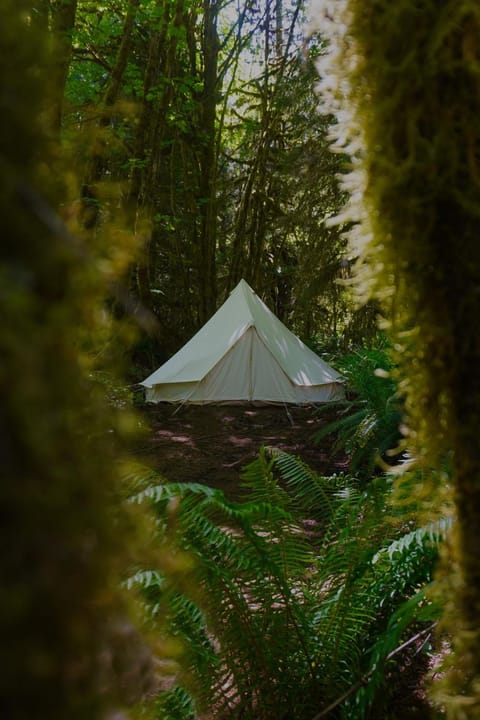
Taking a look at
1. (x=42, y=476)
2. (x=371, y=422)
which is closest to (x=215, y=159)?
(x=371, y=422)

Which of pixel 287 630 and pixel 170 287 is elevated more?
pixel 170 287

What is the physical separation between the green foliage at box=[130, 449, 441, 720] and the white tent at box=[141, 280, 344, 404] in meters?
6.78

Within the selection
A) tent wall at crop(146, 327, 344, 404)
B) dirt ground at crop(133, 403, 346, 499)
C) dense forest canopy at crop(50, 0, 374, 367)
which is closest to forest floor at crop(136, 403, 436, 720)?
dirt ground at crop(133, 403, 346, 499)

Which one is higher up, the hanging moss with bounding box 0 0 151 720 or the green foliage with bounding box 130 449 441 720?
the hanging moss with bounding box 0 0 151 720

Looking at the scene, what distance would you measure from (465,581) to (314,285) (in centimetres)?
875

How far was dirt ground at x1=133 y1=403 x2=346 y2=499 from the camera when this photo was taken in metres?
6.05

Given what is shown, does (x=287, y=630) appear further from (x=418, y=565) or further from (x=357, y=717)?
(x=418, y=565)

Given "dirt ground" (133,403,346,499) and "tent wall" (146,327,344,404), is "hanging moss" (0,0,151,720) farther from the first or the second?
"tent wall" (146,327,344,404)

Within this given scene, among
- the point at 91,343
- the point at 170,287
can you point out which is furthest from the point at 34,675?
the point at 170,287

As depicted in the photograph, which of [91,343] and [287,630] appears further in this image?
[287,630]

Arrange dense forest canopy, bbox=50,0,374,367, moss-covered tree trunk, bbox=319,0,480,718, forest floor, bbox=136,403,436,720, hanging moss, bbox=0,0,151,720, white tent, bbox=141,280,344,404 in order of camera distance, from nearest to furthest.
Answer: hanging moss, bbox=0,0,151,720 < moss-covered tree trunk, bbox=319,0,480,718 < forest floor, bbox=136,403,436,720 < white tent, bbox=141,280,344,404 < dense forest canopy, bbox=50,0,374,367

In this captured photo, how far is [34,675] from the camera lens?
425mm

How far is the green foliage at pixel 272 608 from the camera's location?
187 centimetres

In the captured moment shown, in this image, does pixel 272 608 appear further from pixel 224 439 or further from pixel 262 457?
pixel 224 439
